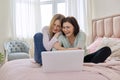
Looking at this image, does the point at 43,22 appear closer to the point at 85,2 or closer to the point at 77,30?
the point at 85,2

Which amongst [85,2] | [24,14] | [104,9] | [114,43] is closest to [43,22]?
[24,14]

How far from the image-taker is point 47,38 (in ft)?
7.80

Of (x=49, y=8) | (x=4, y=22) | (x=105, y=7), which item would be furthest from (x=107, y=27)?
(x=4, y=22)

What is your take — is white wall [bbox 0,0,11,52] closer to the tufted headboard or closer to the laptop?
the tufted headboard

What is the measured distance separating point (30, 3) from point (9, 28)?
2.51 feet

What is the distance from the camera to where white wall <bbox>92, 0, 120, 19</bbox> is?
13.5ft

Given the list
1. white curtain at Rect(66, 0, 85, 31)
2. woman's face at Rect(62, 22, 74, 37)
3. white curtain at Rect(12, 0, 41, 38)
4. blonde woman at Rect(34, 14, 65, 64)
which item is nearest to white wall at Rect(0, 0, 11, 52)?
white curtain at Rect(12, 0, 41, 38)

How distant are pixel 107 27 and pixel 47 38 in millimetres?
1725

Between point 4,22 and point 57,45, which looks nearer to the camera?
point 57,45

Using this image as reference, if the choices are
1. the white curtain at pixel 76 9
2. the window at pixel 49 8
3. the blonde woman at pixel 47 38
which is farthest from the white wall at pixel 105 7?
the blonde woman at pixel 47 38

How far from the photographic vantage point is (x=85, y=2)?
523 cm

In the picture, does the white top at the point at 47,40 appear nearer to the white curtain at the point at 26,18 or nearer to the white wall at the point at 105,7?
the white wall at the point at 105,7

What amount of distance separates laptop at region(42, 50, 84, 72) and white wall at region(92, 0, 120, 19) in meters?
2.49

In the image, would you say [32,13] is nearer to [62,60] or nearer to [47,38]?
[47,38]
